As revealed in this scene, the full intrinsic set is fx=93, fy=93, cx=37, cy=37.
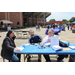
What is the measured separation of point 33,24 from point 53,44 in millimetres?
49015

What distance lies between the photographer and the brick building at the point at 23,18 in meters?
33.9

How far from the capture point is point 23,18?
47.4 meters

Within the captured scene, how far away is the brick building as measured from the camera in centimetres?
3391
